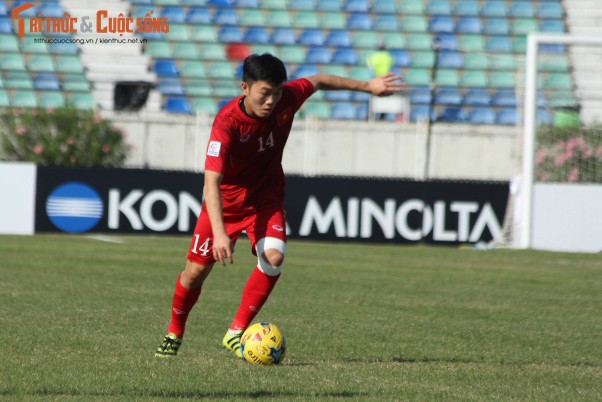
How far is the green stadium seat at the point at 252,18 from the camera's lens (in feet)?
85.8

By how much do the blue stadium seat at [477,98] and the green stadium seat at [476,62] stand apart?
3.54 feet

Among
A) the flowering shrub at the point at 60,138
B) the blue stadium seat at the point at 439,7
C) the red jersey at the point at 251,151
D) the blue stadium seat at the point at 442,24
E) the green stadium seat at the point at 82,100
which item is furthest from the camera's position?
the blue stadium seat at the point at 439,7

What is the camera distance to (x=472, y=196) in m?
18.9

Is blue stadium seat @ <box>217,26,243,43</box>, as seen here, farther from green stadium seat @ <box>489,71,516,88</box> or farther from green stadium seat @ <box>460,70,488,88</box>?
green stadium seat @ <box>489,71,516,88</box>

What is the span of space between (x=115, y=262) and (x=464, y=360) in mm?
7609

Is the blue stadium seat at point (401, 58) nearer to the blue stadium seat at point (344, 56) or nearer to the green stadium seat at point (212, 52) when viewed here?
the blue stadium seat at point (344, 56)

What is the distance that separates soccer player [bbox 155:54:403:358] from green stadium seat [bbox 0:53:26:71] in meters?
18.7

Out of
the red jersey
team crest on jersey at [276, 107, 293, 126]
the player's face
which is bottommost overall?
the red jersey

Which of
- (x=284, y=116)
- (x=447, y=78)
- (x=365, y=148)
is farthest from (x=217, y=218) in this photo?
(x=447, y=78)

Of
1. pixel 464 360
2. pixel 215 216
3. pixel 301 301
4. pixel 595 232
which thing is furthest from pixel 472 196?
pixel 215 216

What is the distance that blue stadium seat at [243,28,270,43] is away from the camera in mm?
25797

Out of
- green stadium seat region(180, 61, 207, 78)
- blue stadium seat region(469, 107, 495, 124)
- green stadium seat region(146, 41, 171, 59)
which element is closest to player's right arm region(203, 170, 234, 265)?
blue stadium seat region(469, 107, 495, 124)

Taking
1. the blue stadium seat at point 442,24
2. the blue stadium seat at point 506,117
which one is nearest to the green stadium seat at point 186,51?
the blue stadium seat at point 442,24

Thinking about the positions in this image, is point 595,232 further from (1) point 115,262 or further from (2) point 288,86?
(2) point 288,86
